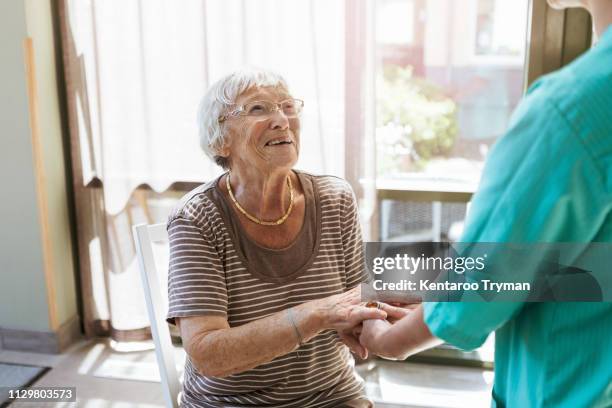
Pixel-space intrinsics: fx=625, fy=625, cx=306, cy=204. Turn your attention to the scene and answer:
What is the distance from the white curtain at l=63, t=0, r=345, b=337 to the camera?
2.53m

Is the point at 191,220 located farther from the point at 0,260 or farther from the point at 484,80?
the point at 0,260

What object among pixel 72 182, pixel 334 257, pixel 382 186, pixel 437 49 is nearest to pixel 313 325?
pixel 334 257

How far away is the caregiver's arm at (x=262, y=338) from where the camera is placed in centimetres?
131

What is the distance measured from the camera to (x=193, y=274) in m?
1.38

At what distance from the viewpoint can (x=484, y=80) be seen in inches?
102

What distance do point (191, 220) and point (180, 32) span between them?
1.47 m

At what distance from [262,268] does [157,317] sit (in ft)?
1.09

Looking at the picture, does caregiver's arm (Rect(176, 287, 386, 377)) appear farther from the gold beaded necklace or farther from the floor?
the floor

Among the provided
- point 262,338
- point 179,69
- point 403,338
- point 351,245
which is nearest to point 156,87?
point 179,69

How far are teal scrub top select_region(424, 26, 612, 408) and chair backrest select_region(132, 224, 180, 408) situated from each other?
950 mm

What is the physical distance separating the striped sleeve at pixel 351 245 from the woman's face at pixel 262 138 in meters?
0.20

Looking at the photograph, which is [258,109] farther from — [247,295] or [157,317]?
[157,317]
